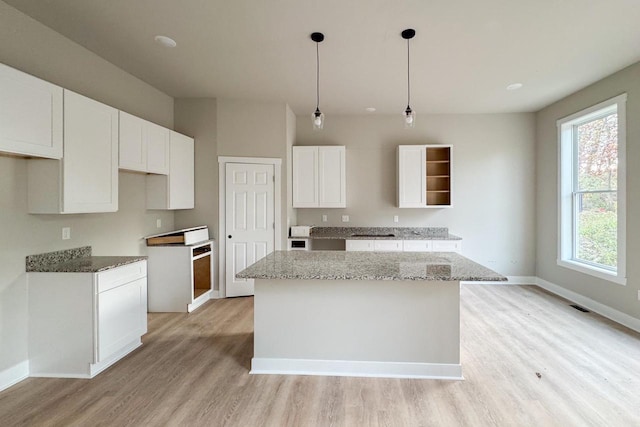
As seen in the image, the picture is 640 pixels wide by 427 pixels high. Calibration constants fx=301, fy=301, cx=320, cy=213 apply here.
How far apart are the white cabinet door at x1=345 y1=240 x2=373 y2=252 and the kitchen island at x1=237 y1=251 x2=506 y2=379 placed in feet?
6.91

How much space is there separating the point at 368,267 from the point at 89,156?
2.60 metres

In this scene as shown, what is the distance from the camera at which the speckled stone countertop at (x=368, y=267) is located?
2088 mm

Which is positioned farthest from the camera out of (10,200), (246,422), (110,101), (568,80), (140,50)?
(568,80)

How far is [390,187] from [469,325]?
2.51m

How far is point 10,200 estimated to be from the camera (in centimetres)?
232

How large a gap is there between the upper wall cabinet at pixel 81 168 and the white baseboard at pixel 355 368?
2007mm

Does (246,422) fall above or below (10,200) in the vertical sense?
below

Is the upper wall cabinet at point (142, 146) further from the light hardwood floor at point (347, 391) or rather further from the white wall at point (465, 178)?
the white wall at point (465, 178)

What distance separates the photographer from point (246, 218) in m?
4.47

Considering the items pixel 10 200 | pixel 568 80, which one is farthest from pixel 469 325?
pixel 10 200

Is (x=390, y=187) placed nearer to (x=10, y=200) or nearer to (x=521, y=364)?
(x=521, y=364)

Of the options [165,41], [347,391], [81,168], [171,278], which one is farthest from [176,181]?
[347,391]

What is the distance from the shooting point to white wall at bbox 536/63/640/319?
10.9 feet

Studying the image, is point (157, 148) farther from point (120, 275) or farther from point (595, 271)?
point (595, 271)
